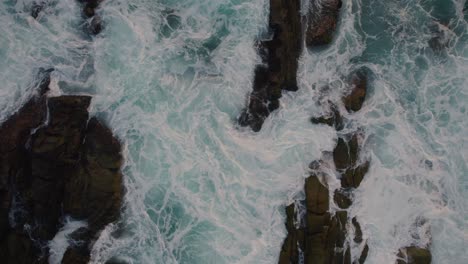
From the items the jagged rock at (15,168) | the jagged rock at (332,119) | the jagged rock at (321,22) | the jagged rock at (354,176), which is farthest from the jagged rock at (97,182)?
the jagged rock at (321,22)

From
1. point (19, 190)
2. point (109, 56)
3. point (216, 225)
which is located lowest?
point (19, 190)

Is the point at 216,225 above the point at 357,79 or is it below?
below

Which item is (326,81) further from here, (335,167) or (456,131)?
(456,131)

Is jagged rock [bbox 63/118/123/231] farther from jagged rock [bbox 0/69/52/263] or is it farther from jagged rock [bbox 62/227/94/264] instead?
jagged rock [bbox 0/69/52/263]

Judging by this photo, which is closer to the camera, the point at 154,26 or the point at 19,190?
the point at 19,190

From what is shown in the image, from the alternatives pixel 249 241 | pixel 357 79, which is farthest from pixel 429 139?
pixel 249 241

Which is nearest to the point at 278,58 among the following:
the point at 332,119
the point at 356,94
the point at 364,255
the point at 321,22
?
the point at 321,22
